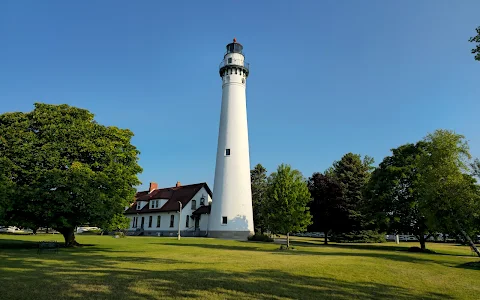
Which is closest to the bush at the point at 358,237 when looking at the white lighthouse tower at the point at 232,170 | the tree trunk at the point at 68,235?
the white lighthouse tower at the point at 232,170

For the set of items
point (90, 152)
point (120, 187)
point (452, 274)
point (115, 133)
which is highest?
point (115, 133)

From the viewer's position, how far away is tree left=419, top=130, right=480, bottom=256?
1944 centimetres

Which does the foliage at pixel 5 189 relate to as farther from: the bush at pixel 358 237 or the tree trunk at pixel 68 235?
the bush at pixel 358 237

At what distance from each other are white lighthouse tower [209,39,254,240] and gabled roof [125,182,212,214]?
36.6 ft

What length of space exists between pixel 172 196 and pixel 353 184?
28848 millimetres

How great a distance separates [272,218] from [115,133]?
1520cm

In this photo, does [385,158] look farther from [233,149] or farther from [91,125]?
[91,125]

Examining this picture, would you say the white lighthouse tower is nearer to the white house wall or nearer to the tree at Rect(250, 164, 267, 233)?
the white house wall

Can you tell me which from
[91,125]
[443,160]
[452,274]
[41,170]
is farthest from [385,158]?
[41,170]

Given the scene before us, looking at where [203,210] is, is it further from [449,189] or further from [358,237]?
[449,189]

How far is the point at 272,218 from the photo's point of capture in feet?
92.8

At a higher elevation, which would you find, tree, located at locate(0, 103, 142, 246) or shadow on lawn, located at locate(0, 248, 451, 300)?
tree, located at locate(0, 103, 142, 246)

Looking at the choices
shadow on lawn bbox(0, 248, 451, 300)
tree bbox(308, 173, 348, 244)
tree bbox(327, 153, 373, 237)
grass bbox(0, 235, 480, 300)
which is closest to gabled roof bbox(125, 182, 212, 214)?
tree bbox(308, 173, 348, 244)

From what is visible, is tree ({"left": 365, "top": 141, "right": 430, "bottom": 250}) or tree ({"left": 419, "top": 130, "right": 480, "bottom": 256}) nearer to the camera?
tree ({"left": 419, "top": 130, "right": 480, "bottom": 256})
